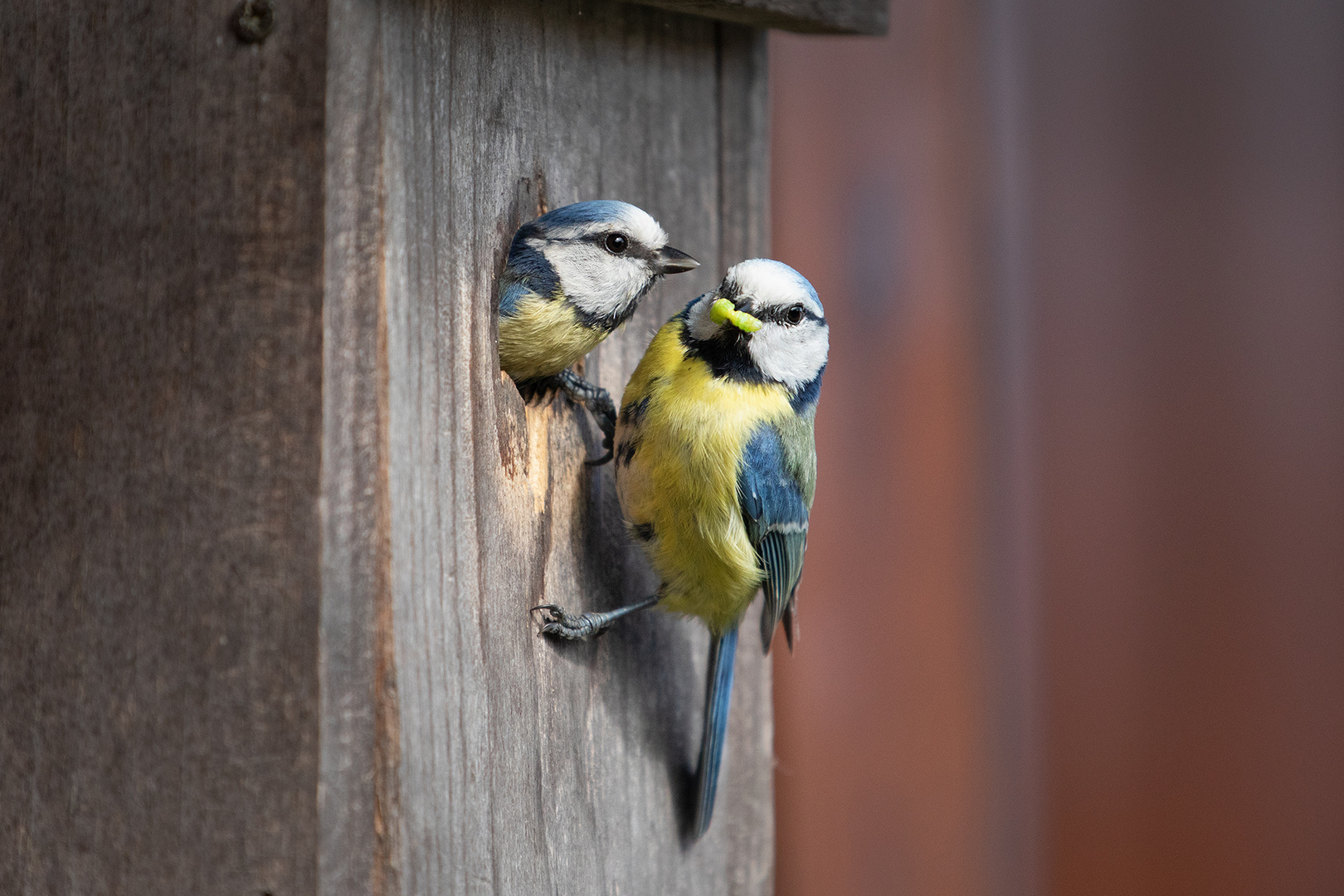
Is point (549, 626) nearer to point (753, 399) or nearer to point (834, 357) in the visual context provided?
point (753, 399)

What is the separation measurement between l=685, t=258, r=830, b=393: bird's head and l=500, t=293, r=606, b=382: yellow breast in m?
0.15

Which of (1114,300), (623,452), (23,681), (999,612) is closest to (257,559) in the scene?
(23,681)

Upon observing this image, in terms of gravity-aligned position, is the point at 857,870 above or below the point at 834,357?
below

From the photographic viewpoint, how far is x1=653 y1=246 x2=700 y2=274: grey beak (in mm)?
1462

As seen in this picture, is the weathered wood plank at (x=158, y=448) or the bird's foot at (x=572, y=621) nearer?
the weathered wood plank at (x=158, y=448)

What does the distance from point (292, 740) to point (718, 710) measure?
0.64 metres

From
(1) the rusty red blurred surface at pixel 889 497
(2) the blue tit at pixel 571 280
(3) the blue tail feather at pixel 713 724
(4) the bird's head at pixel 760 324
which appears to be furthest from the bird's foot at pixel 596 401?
(1) the rusty red blurred surface at pixel 889 497

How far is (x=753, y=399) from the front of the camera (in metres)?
1.49

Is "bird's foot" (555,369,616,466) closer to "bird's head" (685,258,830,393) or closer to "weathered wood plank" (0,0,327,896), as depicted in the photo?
"bird's head" (685,258,830,393)

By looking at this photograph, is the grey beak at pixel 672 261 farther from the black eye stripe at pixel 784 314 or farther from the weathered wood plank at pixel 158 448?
the weathered wood plank at pixel 158 448

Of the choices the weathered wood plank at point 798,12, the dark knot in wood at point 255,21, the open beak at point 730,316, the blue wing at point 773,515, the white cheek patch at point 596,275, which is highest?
the weathered wood plank at point 798,12

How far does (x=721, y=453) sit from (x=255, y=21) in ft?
2.24

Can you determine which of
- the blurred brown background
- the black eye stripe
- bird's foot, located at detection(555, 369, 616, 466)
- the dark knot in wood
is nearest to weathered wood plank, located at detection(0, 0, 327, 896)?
the dark knot in wood

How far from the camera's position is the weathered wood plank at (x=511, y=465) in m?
1.09
